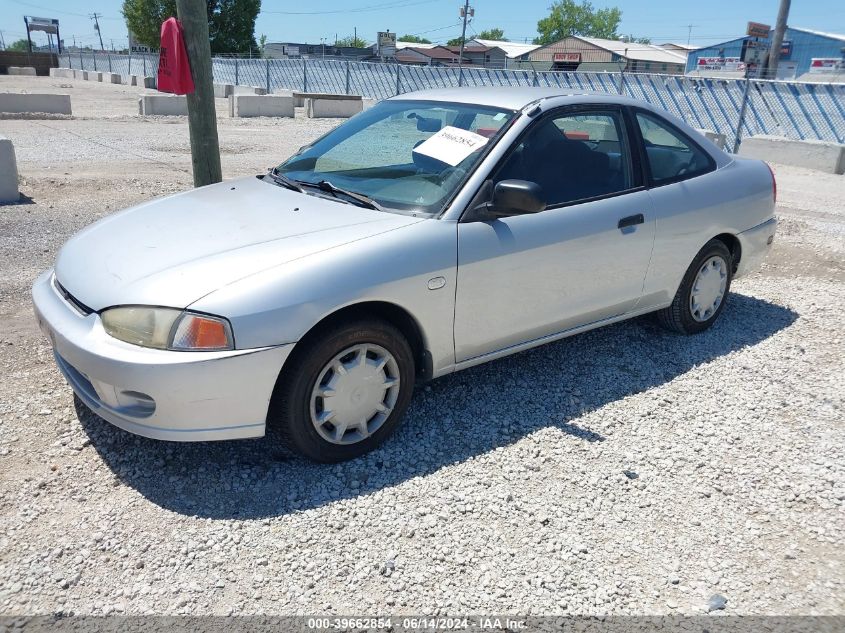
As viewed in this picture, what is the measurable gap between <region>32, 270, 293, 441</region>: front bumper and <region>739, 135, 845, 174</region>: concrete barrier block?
14.5 meters

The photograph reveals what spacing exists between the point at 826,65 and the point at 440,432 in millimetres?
53501

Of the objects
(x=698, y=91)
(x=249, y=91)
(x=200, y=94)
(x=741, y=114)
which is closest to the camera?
(x=200, y=94)

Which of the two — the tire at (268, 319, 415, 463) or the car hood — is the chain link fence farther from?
the tire at (268, 319, 415, 463)

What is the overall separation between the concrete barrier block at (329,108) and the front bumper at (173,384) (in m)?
20.2

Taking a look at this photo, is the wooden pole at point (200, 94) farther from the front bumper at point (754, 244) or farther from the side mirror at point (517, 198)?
the front bumper at point (754, 244)

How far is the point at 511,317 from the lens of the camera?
3535mm

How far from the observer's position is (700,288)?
4.69 metres

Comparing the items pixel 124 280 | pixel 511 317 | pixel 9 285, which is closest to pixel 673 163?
pixel 511 317

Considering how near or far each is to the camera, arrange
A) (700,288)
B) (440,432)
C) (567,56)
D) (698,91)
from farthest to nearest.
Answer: (567,56) < (698,91) < (700,288) < (440,432)

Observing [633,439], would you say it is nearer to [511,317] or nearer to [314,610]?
[511,317]

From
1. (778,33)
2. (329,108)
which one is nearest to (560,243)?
(329,108)

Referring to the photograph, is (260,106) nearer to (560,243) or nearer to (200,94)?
(200,94)

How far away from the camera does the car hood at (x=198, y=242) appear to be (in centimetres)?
280

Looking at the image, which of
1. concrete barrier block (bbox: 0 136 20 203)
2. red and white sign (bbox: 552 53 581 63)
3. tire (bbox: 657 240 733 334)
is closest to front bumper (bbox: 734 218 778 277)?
tire (bbox: 657 240 733 334)
